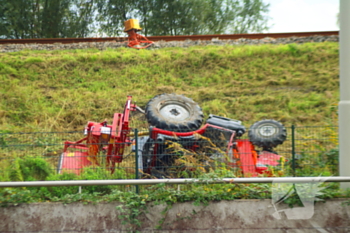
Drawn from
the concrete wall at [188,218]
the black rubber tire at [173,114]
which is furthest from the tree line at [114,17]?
the concrete wall at [188,218]

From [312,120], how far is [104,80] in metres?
8.52

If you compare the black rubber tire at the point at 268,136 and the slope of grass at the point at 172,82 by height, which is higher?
the slope of grass at the point at 172,82

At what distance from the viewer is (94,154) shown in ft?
26.9

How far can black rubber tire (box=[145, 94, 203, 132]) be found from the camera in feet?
28.8

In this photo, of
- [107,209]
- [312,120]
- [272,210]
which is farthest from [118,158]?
[312,120]

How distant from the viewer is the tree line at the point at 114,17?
28.0 m

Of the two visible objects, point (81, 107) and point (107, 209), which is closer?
point (107, 209)

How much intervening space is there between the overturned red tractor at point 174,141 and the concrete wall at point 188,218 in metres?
1.67

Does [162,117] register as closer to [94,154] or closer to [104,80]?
[94,154]

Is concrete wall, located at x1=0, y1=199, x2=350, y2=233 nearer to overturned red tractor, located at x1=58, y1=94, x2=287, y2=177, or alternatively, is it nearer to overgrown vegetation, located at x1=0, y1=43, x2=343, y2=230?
overturned red tractor, located at x1=58, y1=94, x2=287, y2=177

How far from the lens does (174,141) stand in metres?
8.19

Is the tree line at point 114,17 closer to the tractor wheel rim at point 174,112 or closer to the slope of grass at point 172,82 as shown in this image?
the slope of grass at point 172,82

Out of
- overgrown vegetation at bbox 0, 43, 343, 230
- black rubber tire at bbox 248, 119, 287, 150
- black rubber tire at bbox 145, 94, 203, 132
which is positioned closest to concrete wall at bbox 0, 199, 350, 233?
black rubber tire at bbox 145, 94, 203, 132
